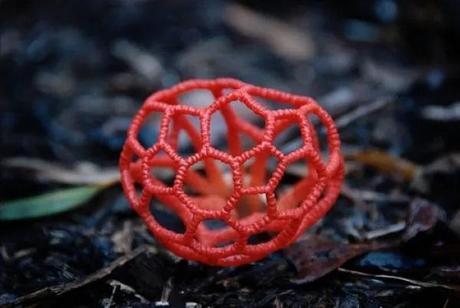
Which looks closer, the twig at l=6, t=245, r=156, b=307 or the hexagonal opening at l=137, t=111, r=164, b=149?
the twig at l=6, t=245, r=156, b=307

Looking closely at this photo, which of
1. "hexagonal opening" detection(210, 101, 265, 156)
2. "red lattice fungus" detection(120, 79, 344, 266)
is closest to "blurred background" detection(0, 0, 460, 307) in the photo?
"red lattice fungus" detection(120, 79, 344, 266)

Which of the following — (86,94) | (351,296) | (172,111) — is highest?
(172,111)

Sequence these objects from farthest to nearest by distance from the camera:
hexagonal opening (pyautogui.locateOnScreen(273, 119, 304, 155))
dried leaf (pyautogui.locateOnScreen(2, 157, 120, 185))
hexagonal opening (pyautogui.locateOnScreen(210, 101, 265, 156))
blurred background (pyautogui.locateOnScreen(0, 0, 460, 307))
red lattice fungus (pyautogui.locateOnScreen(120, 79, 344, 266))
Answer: hexagonal opening (pyautogui.locateOnScreen(273, 119, 304, 155)) → dried leaf (pyautogui.locateOnScreen(2, 157, 120, 185)) → hexagonal opening (pyautogui.locateOnScreen(210, 101, 265, 156)) → blurred background (pyautogui.locateOnScreen(0, 0, 460, 307)) → red lattice fungus (pyautogui.locateOnScreen(120, 79, 344, 266))

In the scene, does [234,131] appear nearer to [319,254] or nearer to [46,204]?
[319,254]

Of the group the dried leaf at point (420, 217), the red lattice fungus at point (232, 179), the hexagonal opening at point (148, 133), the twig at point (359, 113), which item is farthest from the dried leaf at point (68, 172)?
the dried leaf at point (420, 217)

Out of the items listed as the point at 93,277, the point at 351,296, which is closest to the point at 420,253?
the point at 351,296

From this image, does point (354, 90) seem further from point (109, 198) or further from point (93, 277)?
point (93, 277)

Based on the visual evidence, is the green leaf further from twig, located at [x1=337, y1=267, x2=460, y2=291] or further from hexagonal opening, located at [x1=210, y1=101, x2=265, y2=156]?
twig, located at [x1=337, y1=267, x2=460, y2=291]

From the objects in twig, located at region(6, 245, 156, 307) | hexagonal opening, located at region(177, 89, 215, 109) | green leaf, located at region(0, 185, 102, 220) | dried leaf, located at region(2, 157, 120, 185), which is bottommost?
twig, located at region(6, 245, 156, 307)
